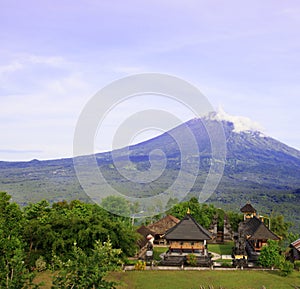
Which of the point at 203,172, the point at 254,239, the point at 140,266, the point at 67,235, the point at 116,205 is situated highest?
the point at 203,172

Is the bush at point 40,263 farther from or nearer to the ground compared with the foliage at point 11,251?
nearer to the ground

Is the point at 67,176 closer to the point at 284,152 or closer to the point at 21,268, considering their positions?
the point at 284,152

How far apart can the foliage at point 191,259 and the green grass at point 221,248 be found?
5711 mm

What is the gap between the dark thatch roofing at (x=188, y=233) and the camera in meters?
22.9

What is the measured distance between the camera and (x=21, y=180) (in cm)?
10225

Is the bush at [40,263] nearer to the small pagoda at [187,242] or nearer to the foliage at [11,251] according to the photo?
the foliage at [11,251]

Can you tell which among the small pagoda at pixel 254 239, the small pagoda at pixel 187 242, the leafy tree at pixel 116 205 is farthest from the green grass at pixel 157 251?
the leafy tree at pixel 116 205

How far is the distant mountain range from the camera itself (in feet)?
181

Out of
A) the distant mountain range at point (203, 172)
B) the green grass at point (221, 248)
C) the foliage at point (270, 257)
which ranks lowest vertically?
the green grass at point (221, 248)

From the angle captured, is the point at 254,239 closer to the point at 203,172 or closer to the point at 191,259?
the point at 191,259

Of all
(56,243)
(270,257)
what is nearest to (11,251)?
(56,243)

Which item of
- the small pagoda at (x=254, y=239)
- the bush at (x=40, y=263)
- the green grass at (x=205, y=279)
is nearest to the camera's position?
the bush at (x=40, y=263)

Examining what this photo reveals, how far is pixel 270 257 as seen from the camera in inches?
797

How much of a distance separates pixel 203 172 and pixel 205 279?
63.7 meters
